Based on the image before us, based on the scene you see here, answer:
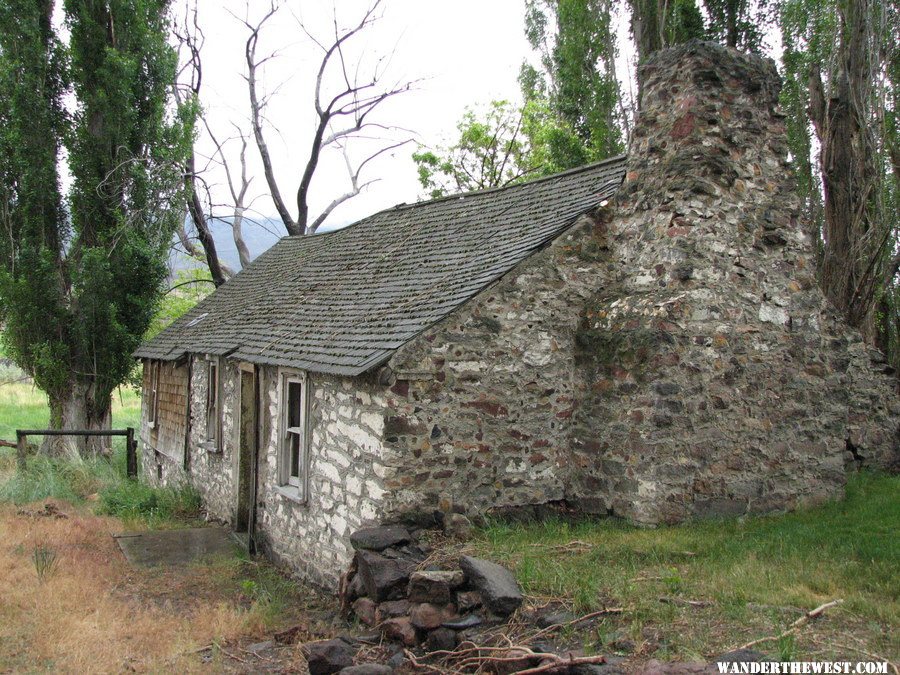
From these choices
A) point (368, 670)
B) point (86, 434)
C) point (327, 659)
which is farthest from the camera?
point (86, 434)

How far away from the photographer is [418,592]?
5.90m

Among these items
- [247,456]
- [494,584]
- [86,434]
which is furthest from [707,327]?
[86,434]

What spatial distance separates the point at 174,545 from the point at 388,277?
15.6 ft

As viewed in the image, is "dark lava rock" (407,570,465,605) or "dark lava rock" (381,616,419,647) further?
"dark lava rock" (407,570,465,605)

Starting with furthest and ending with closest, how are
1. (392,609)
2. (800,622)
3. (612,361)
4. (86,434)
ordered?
(86,434)
(612,361)
(392,609)
(800,622)

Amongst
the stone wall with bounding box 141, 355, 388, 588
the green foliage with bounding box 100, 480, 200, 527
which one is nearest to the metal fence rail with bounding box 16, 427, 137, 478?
the green foliage with bounding box 100, 480, 200, 527

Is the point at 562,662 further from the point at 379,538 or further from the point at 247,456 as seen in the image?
the point at 247,456

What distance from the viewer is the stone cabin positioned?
7.46m

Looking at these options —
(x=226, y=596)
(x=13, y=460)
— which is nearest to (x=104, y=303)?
(x=13, y=460)

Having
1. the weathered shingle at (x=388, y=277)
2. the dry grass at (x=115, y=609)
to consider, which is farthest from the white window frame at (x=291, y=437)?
the dry grass at (x=115, y=609)

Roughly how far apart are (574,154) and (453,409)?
15327 millimetres

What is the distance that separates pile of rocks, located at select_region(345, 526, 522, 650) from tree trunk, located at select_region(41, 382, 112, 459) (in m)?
12.4

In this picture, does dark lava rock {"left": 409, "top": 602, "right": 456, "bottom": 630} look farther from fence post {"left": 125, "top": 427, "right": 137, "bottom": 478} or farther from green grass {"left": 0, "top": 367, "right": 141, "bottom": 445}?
green grass {"left": 0, "top": 367, "right": 141, "bottom": 445}

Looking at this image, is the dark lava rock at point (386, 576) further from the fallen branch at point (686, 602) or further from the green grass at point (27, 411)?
the green grass at point (27, 411)
